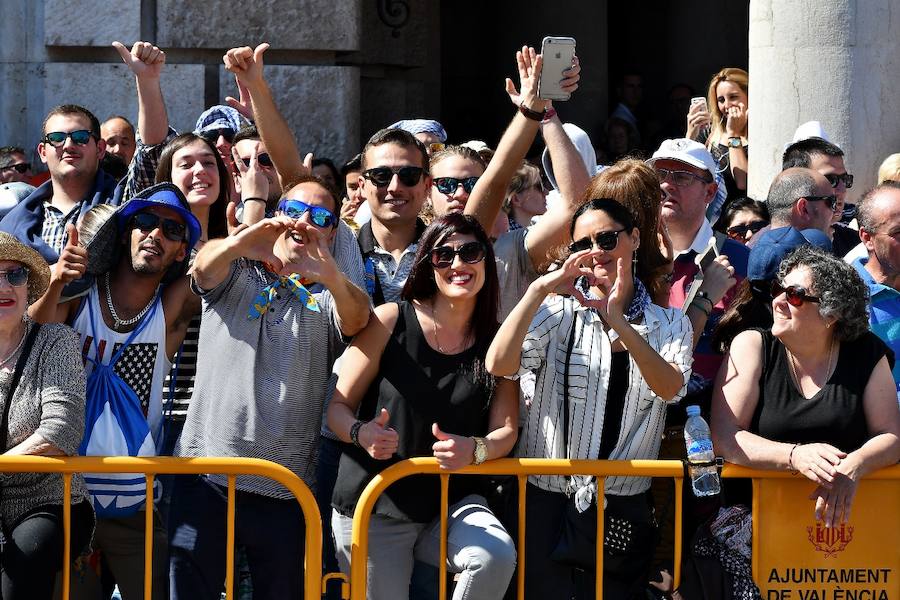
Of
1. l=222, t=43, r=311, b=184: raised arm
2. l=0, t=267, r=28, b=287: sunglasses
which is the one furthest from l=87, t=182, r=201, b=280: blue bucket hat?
l=222, t=43, r=311, b=184: raised arm

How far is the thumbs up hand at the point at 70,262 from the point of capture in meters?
4.86

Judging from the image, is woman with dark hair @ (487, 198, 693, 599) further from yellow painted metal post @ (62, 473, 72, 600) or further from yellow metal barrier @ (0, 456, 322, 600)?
yellow painted metal post @ (62, 473, 72, 600)

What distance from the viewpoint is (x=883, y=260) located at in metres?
5.46

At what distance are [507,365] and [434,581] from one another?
0.73m

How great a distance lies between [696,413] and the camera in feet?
15.5

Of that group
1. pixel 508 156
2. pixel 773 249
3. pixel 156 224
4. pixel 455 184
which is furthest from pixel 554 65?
pixel 156 224

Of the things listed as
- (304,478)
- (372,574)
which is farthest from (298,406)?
(372,574)

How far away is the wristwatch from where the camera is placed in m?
4.58

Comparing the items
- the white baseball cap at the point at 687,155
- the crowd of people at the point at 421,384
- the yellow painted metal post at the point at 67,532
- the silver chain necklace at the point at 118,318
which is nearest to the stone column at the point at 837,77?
the white baseball cap at the point at 687,155

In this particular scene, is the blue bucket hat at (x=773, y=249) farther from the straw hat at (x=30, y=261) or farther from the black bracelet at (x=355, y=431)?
the straw hat at (x=30, y=261)

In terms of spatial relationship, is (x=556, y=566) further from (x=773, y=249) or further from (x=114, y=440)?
(x=114, y=440)

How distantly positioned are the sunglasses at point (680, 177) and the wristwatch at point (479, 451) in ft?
5.22

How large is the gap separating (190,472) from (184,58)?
158 inches

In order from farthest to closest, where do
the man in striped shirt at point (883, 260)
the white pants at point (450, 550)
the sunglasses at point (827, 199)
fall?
the sunglasses at point (827, 199) → the man in striped shirt at point (883, 260) → the white pants at point (450, 550)
